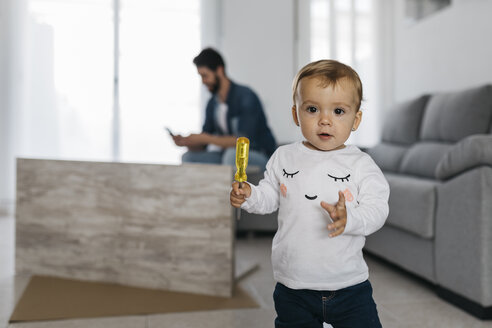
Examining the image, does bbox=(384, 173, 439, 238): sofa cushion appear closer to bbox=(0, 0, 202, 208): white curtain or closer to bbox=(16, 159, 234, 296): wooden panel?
bbox=(16, 159, 234, 296): wooden panel

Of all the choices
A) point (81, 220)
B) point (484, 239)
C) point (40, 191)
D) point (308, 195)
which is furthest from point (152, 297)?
point (484, 239)

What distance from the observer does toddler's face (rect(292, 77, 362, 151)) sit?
79 cm

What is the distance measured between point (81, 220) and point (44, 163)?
0.30 m

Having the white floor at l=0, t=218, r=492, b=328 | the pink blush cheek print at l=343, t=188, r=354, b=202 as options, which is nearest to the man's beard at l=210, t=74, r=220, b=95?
the white floor at l=0, t=218, r=492, b=328

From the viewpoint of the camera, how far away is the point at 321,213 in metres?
0.81

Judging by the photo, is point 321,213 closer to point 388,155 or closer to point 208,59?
point 208,59

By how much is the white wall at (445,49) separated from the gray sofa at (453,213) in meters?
0.36

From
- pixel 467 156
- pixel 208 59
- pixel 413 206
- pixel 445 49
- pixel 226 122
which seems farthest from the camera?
pixel 445 49

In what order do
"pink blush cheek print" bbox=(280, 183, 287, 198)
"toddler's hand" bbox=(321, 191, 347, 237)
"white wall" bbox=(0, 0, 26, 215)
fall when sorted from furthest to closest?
1. "white wall" bbox=(0, 0, 26, 215)
2. "pink blush cheek print" bbox=(280, 183, 287, 198)
3. "toddler's hand" bbox=(321, 191, 347, 237)

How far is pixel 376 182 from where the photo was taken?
818mm

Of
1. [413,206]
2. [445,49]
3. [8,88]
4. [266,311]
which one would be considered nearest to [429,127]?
[445,49]

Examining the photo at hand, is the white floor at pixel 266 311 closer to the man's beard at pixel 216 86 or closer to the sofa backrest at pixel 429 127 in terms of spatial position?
the sofa backrest at pixel 429 127

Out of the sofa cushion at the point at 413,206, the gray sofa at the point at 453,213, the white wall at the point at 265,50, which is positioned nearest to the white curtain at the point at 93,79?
the white wall at the point at 265,50

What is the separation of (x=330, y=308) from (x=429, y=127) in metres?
1.93
